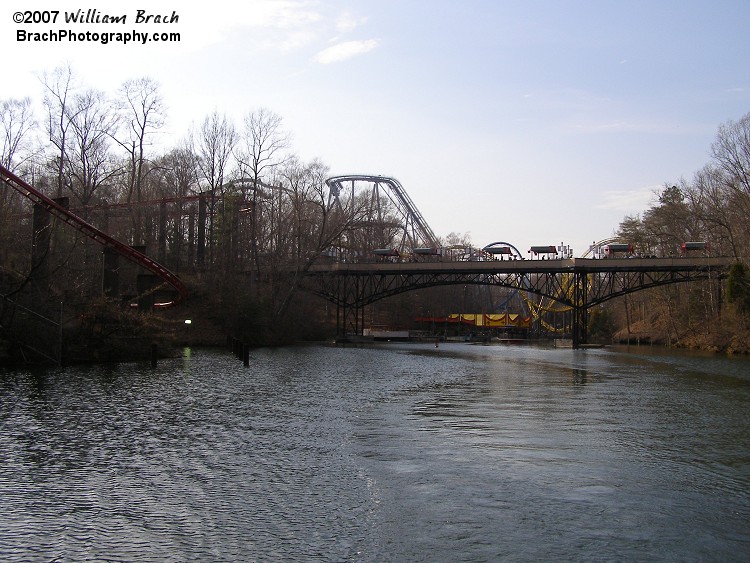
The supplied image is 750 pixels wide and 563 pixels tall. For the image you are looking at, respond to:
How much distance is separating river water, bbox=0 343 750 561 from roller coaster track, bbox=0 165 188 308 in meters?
15.1

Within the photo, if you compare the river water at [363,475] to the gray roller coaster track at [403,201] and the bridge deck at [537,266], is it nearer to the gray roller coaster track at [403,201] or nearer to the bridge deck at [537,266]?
the bridge deck at [537,266]

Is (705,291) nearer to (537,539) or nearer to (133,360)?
(133,360)

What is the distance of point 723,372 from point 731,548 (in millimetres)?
33161

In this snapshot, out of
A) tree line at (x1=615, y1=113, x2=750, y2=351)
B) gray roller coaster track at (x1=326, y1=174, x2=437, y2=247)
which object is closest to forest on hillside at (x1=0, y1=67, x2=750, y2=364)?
tree line at (x1=615, y1=113, x2=750, y2=351)

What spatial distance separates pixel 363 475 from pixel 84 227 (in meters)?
38.0

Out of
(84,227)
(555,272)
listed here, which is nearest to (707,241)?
(555,272)

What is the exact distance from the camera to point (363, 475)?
1348cm

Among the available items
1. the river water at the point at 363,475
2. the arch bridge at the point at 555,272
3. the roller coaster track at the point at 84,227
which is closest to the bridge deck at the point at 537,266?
the arch bridge at the point at 555,272

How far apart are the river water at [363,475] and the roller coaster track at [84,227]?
1515 cm

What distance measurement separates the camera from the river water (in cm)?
973

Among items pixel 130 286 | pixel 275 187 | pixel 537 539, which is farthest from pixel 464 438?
pixel 275 187

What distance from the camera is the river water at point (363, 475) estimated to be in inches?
383

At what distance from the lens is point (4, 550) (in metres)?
9.11

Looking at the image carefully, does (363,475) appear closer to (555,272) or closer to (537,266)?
(537,266)
